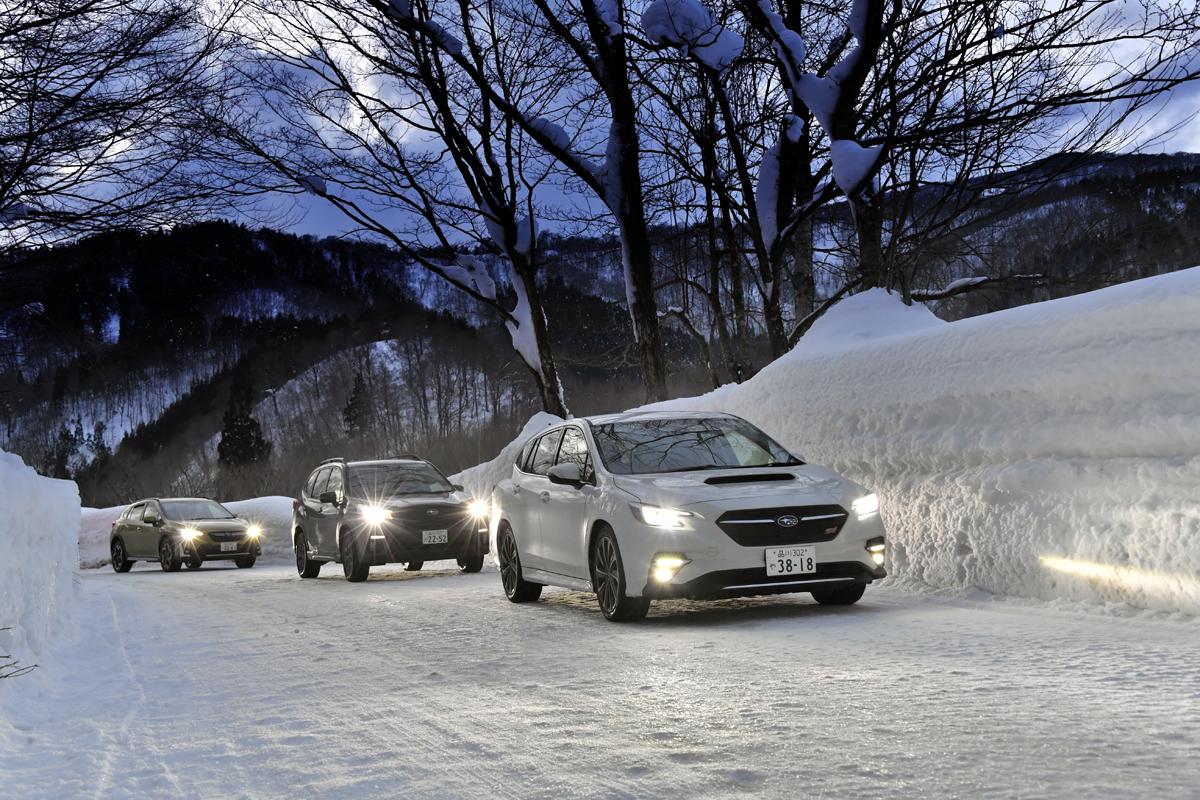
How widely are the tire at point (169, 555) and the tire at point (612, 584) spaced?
1796cm

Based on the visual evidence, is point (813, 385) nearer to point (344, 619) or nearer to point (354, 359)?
point (344, 619)

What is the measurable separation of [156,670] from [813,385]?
299 inches

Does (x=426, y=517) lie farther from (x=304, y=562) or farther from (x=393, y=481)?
(x=304, y=562)

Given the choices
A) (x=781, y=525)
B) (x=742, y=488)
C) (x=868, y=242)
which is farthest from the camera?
(x=868, y=242)

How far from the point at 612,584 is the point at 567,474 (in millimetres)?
1061

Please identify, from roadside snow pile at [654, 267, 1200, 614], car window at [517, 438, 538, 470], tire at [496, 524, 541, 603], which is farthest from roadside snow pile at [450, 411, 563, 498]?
roadside snow pile at [654, 267, 1200, 614]

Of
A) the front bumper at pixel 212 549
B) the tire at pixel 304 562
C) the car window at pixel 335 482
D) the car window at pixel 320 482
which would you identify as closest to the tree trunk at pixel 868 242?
the car window at pixel 335 482

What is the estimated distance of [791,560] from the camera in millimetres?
8641

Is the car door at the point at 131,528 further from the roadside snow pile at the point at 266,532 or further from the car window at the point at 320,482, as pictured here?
the car window at the point at 320,482

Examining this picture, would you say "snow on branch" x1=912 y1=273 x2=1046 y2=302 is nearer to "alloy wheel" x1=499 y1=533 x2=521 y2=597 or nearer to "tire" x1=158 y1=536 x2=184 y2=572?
"alloy wheel" x1=499 y1=533 x2=521 y2=597

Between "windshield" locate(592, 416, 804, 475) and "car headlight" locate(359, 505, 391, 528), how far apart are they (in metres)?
6.36

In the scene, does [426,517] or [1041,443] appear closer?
[1041,443]

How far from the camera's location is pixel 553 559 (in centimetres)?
1041

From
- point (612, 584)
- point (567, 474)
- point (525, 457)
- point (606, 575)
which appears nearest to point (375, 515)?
point (525, 457)
